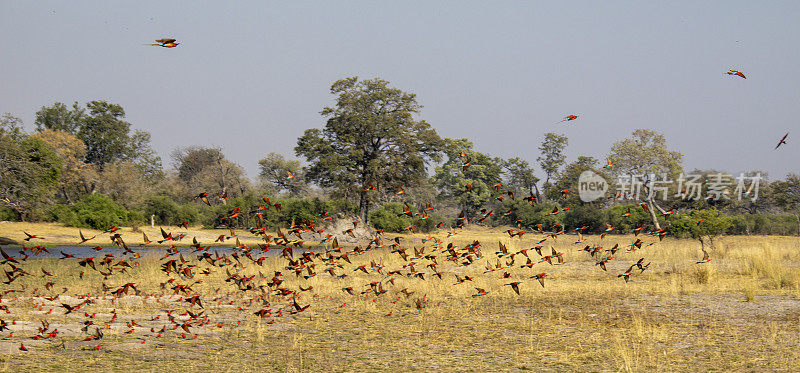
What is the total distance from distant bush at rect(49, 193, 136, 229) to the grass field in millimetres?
26066

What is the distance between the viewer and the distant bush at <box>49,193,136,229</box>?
44.2 metres

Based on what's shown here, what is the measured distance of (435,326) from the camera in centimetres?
1245

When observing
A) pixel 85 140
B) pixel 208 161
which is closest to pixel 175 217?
pixel 85 140

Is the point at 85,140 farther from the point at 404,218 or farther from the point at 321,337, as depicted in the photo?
the point at 321,337

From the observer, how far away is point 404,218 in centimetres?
5706

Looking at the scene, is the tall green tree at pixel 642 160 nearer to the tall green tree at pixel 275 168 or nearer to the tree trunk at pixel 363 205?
the tree trunk at pixel 363 205

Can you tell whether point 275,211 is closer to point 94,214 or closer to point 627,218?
point 94,214

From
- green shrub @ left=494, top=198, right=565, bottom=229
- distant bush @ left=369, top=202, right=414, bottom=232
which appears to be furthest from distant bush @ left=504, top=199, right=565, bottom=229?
distant bush @ left=369, top=202, right=414, bottom=232

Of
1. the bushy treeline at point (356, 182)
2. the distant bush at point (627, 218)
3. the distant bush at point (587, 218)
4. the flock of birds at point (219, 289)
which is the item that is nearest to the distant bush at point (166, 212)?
the bushy treeline at point (356, 182)

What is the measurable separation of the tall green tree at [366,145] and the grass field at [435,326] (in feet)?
81.8

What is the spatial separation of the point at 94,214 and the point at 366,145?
21046 mm

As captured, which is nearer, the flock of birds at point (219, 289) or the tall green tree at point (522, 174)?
the flock of birds at point (219, 289)

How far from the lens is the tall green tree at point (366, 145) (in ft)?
150

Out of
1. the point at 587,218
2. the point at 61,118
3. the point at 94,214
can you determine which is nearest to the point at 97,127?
the point at 61,118
